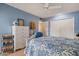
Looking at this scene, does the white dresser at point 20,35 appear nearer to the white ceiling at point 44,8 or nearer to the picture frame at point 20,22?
the picture frame at point 20,22

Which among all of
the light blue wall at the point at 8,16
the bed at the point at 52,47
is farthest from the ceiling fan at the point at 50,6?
the bed at the point at 52,47

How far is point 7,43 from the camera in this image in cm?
138

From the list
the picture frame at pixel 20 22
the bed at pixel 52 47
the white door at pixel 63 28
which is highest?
the picture frame at pixel 20 22

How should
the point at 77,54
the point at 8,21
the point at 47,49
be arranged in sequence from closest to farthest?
the point at 77,54
the point at 47,49
the point at 8,21

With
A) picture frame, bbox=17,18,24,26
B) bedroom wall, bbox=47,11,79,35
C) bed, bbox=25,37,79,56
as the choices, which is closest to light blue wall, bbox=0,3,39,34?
A: picture frame, bbox=17,18,24,26

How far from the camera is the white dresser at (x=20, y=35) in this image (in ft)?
4.51

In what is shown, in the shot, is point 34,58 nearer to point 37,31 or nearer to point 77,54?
point 37,31

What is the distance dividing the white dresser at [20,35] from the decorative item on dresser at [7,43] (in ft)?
0.20

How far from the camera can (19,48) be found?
138 cm

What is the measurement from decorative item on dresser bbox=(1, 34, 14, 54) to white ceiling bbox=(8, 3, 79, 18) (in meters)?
0.47

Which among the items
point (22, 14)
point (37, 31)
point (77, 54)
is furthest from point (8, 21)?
point (77, 54)

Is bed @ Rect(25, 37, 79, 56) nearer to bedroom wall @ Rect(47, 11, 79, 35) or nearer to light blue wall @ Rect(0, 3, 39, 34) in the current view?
bedroom wall @ Rect(47, 11, 79, 35)

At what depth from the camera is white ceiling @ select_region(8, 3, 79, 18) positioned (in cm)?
124

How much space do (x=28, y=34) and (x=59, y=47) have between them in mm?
509
